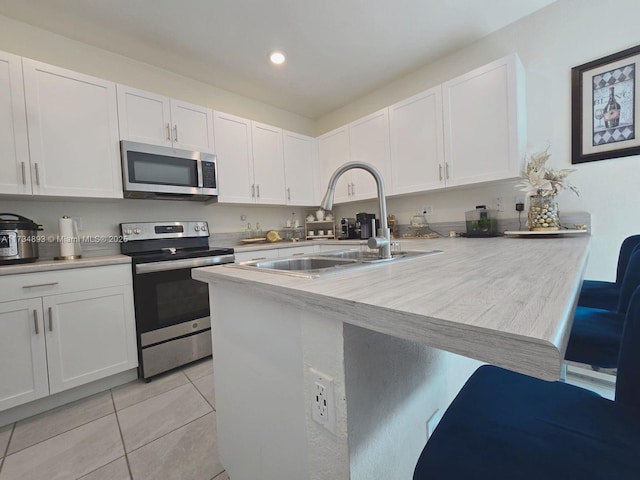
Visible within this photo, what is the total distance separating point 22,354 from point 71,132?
1500 mm

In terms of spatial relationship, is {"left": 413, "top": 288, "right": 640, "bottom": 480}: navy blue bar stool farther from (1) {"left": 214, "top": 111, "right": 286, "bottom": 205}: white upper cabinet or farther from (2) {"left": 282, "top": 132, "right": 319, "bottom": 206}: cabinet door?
(2) {"left": 282, "top": 132, "right": 319, "bottom": 206}: cabinet door

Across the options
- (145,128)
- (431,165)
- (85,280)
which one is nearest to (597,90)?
(431,165)

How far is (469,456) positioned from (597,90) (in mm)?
2614

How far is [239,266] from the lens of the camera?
3.63ft

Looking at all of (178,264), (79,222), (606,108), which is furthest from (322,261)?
(606,108)

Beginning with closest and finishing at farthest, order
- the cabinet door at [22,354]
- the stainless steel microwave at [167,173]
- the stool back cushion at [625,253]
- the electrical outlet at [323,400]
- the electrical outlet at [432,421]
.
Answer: the electrical outlet at [323,400] < the electrical outlet at [432,421] < the stool back cushion at [625,253] < the cabinet door at [22,354] < the stainless steel microwave at [167,173]

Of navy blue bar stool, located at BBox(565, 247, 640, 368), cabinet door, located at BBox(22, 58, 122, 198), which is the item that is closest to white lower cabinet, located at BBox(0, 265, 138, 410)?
cabinet door, located at BBox(22, 58, 122, 198)

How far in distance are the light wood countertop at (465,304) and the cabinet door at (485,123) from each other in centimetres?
156

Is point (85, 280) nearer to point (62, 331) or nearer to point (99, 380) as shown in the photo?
point (62, 331)

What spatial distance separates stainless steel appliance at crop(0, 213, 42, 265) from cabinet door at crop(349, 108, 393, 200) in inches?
103

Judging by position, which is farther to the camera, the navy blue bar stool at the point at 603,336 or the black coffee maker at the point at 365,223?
the black coffee maker at the point at 365,223

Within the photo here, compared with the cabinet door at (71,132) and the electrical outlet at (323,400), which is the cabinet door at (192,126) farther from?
the electrical outlet at (323,400)

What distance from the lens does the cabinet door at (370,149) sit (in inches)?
112

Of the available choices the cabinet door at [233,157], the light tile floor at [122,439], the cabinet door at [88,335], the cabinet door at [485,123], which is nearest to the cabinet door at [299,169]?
the cabinet door at [233,157]
